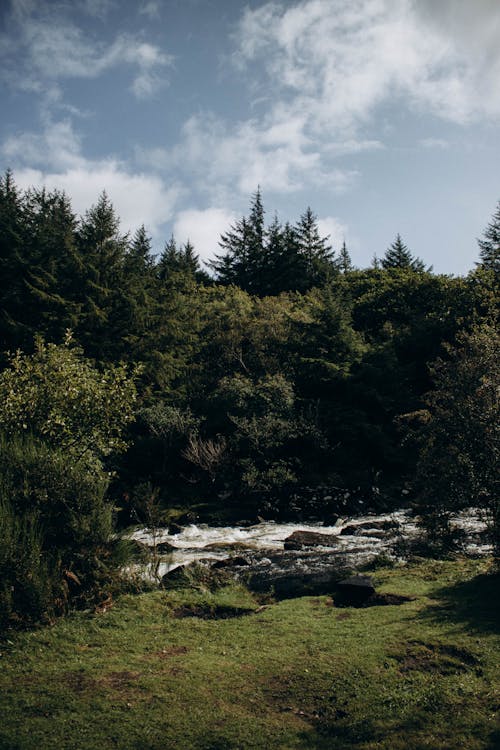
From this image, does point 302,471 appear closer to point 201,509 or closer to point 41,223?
point 201,509

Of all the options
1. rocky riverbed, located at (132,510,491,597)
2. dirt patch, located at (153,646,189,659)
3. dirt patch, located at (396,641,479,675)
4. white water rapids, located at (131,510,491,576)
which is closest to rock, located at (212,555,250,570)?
rocky riverbed, located at (132,510,491,597)

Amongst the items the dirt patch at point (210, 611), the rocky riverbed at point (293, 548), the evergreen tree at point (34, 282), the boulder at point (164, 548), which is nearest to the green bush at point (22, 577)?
the dirt patch at point (210, 611)

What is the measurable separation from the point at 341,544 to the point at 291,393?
45.9 feet

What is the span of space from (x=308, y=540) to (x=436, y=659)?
38.5 feet

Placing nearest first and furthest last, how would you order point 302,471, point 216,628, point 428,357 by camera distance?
1. point 216,628
2. point 302,471
3. point 428,357

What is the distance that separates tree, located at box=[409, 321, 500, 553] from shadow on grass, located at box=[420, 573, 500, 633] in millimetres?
943

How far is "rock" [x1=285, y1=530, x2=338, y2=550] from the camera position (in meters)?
19.5

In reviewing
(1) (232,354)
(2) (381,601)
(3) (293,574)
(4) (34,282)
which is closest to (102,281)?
(4) (34,282)

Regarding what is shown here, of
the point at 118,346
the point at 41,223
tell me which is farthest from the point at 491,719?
the point at 41,223

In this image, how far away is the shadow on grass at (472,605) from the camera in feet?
32.5

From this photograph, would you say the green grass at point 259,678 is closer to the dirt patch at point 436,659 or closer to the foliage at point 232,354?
the dirt patch at point 436,659

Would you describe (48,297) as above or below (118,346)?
above

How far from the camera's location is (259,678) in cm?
806

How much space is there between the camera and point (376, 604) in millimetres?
11719
